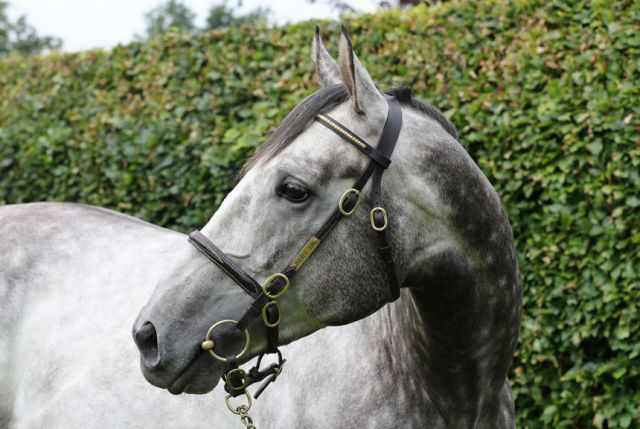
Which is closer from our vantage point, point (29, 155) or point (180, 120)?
point (180, 120)

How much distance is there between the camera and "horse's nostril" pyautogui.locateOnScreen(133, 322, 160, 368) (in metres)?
1.99

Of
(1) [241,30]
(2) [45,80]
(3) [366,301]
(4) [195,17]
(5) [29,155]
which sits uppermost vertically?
(3) [366,301]

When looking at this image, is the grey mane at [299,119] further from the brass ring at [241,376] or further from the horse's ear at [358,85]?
the brass ring at [241,376]

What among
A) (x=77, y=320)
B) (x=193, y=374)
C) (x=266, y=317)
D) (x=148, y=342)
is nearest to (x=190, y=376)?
(x=193, y=374)

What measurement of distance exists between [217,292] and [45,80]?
5.42 m

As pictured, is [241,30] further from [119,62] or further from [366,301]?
[366,301]

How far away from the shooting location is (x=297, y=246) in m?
2.04

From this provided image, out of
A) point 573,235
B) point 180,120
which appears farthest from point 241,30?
point 573,235

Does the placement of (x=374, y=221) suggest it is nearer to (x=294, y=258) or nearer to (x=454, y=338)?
(x=294, y=258)

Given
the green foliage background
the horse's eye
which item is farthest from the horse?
the green foliage background

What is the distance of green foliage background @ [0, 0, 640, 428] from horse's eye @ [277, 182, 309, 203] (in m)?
1.24

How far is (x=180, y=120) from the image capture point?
18.4 feet

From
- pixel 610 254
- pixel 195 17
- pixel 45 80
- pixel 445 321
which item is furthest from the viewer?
pixel 195 17

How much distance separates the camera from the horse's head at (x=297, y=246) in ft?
6.54
